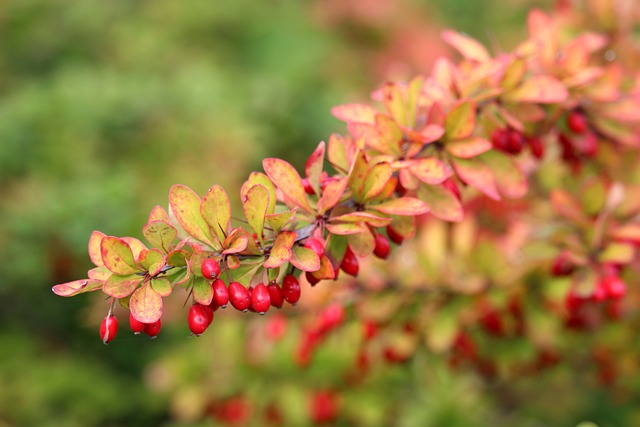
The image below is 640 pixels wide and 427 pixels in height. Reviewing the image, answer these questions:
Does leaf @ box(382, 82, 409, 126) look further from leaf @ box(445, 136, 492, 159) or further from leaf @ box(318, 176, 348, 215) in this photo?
leaf @ box(318, 176, 348, 215)

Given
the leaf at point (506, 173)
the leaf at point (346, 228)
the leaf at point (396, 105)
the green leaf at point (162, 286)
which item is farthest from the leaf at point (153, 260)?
the leaf at point (506, 173)

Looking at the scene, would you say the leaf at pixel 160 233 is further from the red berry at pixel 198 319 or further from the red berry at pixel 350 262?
the red berry at pixel 350 262

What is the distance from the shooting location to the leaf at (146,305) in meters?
0.90

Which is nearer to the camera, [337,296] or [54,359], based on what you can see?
[337,296]

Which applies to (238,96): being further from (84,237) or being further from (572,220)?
(572,220)

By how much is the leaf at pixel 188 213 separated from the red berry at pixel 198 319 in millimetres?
92

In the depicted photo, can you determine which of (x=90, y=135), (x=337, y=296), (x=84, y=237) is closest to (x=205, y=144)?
(x=90, y=135)

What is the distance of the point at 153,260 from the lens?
939 millimetres

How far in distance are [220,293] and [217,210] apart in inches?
4.4

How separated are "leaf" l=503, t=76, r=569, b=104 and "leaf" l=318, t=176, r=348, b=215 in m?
0.41

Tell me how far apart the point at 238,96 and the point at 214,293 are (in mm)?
2255

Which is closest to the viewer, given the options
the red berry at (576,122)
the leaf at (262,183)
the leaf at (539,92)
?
the leaf at (262,183)

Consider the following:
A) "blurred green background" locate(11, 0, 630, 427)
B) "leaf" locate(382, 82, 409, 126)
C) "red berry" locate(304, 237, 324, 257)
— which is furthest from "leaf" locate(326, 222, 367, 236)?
"blurred green background" locate(11, 0, 630, 427)

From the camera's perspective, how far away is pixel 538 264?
158 cm
